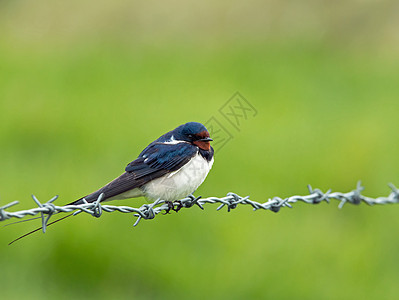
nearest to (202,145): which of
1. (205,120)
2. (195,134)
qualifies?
(195,134)

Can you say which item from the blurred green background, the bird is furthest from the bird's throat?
the blurred green background

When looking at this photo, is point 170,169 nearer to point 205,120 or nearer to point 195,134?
point 195,134

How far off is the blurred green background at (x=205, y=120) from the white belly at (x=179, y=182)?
1781mm

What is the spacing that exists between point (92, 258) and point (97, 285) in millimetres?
259

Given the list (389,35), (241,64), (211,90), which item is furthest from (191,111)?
(389,35)

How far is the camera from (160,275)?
18.9ft

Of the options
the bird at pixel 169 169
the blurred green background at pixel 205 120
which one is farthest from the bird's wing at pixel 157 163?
the blurred green background at pixel 205 120

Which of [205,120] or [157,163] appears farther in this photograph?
[205,120]

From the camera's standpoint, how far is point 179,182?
401cm

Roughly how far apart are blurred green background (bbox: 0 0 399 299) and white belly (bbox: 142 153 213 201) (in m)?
1.78

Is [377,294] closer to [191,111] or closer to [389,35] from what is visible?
[191,111]

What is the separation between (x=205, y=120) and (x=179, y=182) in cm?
407

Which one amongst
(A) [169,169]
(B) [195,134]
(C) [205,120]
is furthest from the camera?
(C) [205,120]

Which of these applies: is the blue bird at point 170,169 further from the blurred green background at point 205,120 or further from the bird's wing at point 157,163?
the blurred green background at point 205,120
